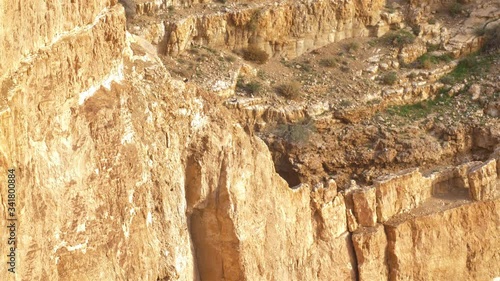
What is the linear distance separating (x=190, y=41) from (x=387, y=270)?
9636mm

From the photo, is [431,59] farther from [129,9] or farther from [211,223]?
[211,223]

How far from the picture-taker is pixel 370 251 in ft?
75.5

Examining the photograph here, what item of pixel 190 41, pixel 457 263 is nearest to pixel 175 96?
pixel 457 263

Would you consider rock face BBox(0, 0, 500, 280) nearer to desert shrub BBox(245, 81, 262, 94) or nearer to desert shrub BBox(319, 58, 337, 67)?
desert shrub BBox(245, 81, 262, 94)

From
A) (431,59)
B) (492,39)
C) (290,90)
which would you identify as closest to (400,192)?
(290,90)

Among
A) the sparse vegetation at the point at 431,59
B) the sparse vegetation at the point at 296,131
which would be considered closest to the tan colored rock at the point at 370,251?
the sparse vegetation at the point at 296,131

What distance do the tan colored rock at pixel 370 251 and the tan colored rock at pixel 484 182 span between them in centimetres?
272

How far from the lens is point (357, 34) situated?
3234 centimetres

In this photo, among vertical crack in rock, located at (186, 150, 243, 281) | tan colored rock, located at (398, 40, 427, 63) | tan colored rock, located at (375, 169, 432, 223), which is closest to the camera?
vertical crack in rock, located at (186, 150, 243, 281)

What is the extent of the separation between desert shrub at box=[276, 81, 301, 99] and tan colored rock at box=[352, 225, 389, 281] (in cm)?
631

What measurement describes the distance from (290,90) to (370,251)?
6.93 metres

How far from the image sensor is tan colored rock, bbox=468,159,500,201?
2436cm

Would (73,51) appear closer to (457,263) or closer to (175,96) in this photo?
(175,96)

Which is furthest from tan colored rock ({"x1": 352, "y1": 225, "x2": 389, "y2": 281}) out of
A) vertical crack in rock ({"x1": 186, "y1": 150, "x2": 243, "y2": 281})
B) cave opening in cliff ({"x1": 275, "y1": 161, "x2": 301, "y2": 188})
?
vertical crack in rock ({"x1": 186, "y1": 150, "x2": 243, "y2": 281})
